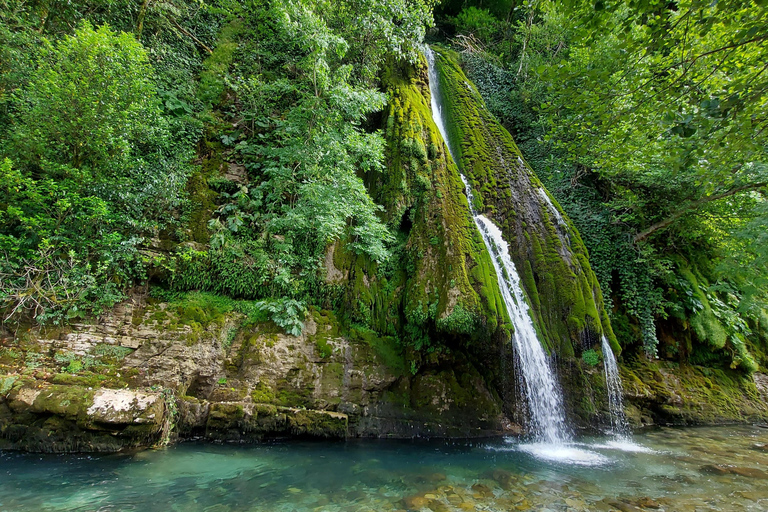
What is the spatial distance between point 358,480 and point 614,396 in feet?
21.3

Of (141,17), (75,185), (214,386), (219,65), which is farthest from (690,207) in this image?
(141,17)

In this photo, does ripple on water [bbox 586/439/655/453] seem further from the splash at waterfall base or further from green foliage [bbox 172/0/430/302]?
green foliage [bbox 172/0/430/302]

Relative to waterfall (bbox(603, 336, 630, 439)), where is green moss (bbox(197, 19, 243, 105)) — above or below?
above

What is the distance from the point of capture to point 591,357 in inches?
298

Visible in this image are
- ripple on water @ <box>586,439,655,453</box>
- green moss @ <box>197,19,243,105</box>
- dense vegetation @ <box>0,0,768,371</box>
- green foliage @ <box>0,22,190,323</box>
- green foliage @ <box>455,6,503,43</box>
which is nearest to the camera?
dense vegetation @ <box>0,0,768,371</box>

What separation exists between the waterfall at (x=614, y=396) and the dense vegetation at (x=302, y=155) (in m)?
2.20

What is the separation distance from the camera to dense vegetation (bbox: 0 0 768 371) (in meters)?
4.78

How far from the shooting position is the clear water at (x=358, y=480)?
3699mm

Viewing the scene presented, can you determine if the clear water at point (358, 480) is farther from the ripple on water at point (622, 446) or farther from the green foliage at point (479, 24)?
the green foliage at point (479, 24)

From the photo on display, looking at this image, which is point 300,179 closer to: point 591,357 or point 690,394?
point 591,357

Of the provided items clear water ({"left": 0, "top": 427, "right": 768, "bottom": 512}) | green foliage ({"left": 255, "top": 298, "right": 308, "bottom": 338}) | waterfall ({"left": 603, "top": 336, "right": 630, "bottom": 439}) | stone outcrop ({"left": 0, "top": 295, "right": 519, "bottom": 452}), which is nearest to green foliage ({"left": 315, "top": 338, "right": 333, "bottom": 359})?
stone outcrop ({"left": 0, "top": 295, "right": 519, "bottom": 452})

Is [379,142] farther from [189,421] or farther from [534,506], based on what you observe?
[534,506]

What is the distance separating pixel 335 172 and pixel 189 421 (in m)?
5.44

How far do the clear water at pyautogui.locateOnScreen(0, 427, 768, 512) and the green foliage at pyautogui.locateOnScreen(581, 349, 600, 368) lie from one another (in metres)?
1.89
